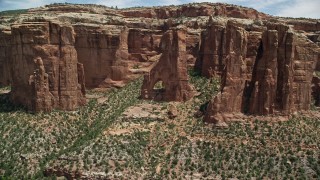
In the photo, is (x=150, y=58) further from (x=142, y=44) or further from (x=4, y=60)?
(x=4, y=60)

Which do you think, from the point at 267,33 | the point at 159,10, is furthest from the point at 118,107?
the point at 159,10

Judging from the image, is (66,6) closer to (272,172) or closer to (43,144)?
(43,144)

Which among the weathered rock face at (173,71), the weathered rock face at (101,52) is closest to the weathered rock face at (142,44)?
the weathered rock face at (101,52)

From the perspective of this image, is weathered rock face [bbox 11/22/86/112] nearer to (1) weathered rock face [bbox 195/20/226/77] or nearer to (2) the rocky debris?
(2) the rocky debris

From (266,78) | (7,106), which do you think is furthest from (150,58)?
(266,78)

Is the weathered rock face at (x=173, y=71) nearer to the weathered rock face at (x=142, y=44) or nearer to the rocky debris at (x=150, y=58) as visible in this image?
the rocky debris at (x=150, y=58)

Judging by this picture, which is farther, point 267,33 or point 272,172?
point 267,33
